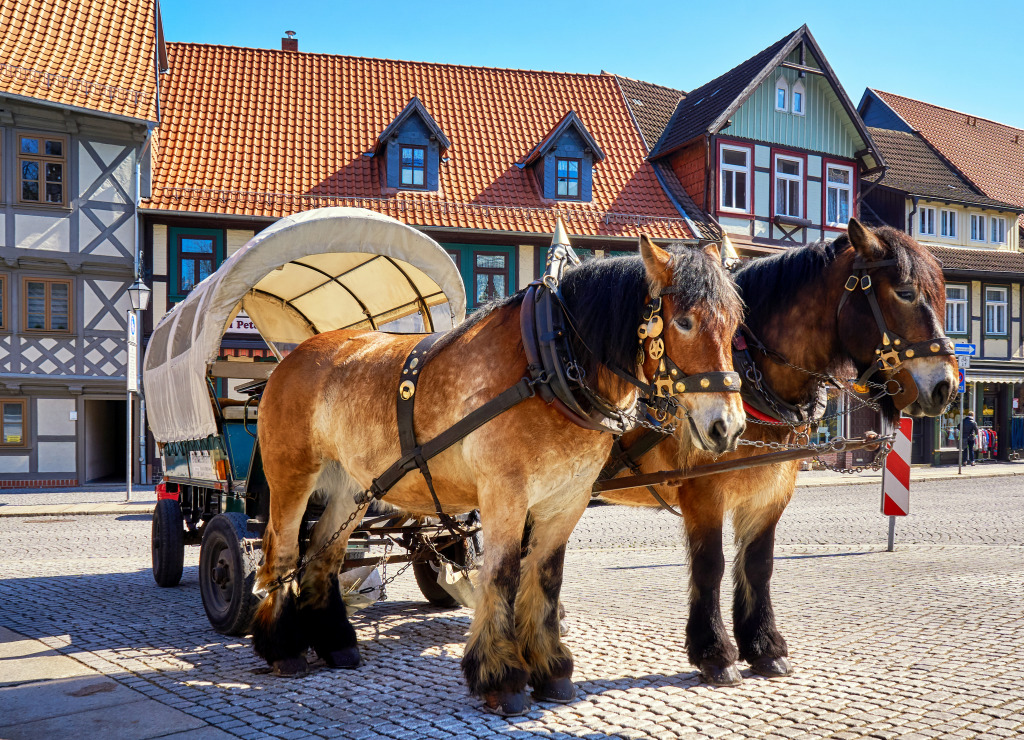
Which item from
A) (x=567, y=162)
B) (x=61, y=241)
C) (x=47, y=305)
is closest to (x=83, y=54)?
(x=61, y=241)

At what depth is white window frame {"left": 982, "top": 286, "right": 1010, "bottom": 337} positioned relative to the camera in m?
26.9

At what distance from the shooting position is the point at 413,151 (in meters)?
20.0

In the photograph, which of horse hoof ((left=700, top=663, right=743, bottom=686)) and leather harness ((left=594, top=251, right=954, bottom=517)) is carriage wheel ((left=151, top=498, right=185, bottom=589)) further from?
horse hoof ((left=700, top=663, right=743, bottom=686))

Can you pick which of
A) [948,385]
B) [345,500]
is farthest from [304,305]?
[948,385]

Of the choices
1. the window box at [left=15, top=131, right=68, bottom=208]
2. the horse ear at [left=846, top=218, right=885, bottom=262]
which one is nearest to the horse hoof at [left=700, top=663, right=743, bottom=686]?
the horse ear at [left=846, top=218, right=885, bottom=262]

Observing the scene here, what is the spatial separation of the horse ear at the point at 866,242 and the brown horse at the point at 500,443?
3.45 ft

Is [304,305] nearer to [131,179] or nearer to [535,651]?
[535,651]

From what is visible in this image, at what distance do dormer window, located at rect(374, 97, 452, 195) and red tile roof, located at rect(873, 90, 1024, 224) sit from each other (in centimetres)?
1749

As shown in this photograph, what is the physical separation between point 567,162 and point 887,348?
17.5m

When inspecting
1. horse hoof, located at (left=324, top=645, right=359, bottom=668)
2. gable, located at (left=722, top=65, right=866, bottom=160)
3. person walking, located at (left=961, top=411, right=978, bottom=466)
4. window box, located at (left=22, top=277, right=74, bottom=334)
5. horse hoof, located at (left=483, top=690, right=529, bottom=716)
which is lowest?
person walking, located at (left=961, top=411, right=978, bottom=466)

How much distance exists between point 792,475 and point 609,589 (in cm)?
276

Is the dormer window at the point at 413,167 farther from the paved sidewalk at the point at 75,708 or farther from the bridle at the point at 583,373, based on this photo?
the bridle at the point at 583,373

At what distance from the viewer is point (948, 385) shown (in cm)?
393

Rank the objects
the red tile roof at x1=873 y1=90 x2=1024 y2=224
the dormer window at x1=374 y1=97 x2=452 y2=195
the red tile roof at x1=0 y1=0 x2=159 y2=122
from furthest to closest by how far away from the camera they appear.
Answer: the red tile roof at x1=873 y1=90 x2=1024 y2=224 → the dormer window at x1=374 y1=97 x2=452 y2=195 → the red tile roof at x1=0 y1=0 x2=159 y2=122
